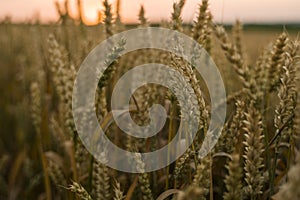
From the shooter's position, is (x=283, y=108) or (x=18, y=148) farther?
(x=18, y=148)

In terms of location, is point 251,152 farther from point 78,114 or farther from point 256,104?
point 78,114

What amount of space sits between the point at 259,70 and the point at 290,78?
339mm

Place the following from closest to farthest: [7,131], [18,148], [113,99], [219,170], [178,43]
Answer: [178,43] → [219,170] → [113,99] → [18,148] → [7,131]

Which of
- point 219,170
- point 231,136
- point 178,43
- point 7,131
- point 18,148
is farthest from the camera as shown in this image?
point 7,131

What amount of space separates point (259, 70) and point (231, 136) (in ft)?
1.01

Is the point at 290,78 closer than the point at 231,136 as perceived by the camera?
Yes

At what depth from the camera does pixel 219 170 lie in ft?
4.91

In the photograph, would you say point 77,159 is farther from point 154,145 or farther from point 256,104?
point 256,104

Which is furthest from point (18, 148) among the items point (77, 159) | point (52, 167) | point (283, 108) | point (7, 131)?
point (283, 108)

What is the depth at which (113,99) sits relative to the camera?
1626 mm

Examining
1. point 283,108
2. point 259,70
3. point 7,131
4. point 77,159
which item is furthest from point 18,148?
point 283,108

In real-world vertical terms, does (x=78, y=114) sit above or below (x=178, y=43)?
below

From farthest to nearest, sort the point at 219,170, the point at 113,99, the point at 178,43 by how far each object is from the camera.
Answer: the point at 113,99
the point at 219,170
the point at 178,43

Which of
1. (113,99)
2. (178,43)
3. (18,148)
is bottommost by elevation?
(18,148)
